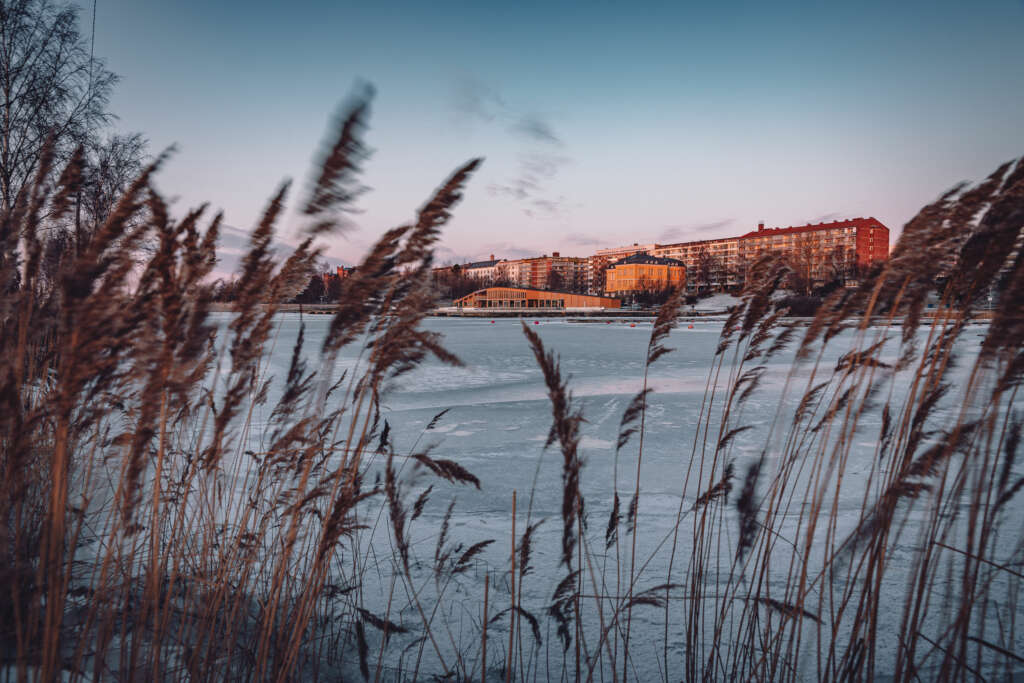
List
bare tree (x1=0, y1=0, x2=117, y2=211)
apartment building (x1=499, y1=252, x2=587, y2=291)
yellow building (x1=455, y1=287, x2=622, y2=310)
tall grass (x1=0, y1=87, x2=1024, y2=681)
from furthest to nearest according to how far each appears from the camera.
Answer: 1. apartment building (x1=499, y1=252, x2=587, y2=291)
2. yellow building (x1=455, y1=287, x2=622, y2=310)
3. bare tree (x1=0, y1=0, x2=117, y2=211)
4. tall grass (x1=0, y1=87, x2=1024, y2=681)

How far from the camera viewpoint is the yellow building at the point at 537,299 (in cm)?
9144

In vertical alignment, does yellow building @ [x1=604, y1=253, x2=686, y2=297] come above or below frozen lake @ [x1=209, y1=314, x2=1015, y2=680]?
above

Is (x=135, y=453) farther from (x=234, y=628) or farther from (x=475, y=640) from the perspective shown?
(x=475, y=640)

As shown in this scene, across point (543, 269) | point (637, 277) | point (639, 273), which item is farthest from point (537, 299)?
point (543, 269)

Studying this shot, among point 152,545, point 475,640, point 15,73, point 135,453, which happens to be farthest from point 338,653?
point 15,73

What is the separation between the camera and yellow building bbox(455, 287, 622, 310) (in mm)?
91438

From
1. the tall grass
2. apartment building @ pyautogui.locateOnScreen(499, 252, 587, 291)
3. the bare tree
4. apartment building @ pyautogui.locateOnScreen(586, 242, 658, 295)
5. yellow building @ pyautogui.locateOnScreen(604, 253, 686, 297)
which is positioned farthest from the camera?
apartment building @ pyautogui.locateOnScreen(499, 252, 587, 291)

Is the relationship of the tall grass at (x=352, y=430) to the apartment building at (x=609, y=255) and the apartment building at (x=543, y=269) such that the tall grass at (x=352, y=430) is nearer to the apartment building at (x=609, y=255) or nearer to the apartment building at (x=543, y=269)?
the apartment building at (x=609, y=255)

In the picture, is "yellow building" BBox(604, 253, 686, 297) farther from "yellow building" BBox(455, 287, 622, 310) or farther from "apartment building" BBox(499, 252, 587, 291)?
"apartment building" BBox(499, 252, 587, 291)

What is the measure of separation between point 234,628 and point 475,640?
146cm

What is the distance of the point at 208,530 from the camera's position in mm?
2105

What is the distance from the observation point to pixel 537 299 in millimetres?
93188

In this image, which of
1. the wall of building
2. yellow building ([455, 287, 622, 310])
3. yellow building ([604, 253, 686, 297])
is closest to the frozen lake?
yellow building ([455, 287, 622, 310])

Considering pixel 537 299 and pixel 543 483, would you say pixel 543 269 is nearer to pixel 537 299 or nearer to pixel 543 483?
pixel 537 299
